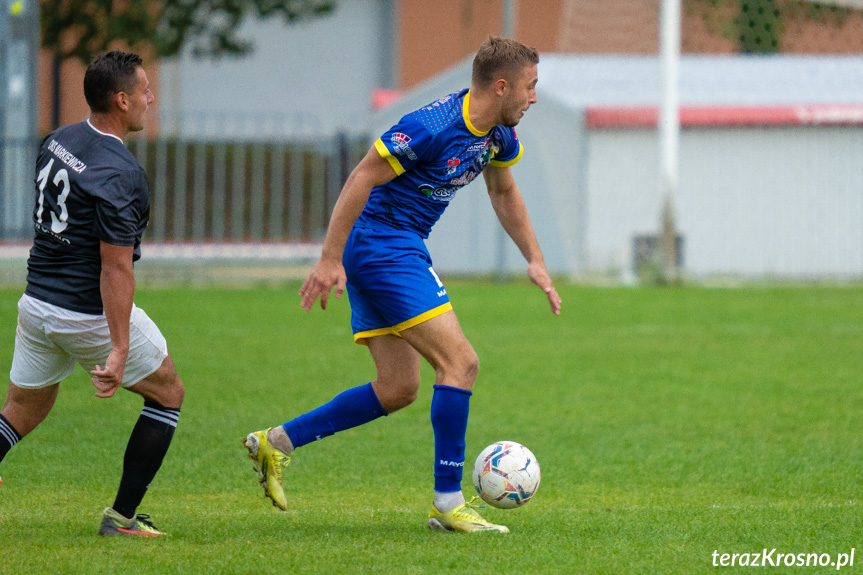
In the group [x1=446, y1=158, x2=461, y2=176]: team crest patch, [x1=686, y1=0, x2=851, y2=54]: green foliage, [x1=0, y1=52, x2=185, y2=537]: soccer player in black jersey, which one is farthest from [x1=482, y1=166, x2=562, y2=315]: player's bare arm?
[x1=686, y1=0, x2=851, y2=54]: green foliage

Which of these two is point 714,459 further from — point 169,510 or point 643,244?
point 643,244

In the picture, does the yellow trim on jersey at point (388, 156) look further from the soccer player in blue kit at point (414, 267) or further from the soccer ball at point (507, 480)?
the soccer ball at point (507, 480)

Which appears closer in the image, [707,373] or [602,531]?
[602,531]

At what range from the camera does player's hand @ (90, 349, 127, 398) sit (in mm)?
4109

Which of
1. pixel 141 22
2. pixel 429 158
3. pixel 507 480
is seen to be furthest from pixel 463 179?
pixel 141 22

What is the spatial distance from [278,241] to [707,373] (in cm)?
1074

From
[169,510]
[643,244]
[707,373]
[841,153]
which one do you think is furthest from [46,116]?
[169,510]

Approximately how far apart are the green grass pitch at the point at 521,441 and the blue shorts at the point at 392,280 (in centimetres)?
92

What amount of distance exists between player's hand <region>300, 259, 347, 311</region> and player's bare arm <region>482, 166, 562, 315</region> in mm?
1041

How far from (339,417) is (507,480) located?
0.84 m

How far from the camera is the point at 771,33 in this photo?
19.9 metres

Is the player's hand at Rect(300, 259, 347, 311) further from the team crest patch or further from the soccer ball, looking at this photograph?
the soccer ball

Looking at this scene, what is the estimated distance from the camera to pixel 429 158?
4719 millimetres

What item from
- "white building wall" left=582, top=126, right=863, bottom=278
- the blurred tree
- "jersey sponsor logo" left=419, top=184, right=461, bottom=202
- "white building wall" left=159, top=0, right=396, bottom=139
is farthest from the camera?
"white building wall" left=159, top=0, right=396, bottom=139
